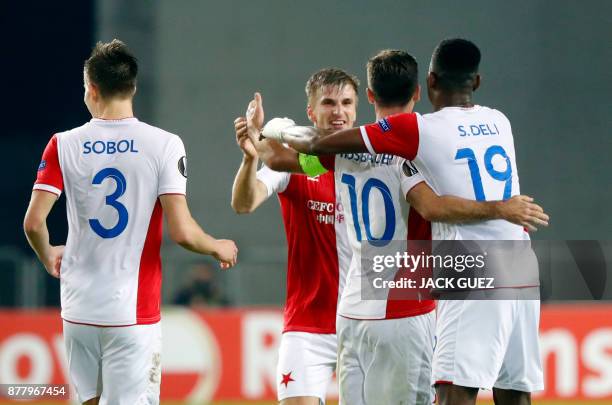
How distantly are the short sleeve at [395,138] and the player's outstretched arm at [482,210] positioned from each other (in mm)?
225

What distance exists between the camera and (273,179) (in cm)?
536

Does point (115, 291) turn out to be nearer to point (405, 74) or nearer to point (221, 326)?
point (405, 74)

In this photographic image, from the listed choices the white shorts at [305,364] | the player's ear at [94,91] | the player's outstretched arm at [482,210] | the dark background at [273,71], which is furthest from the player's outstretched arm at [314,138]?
the dark background at [273,71]

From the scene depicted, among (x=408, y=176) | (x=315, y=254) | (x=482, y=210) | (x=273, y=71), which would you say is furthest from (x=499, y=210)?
(x=273, y=71)

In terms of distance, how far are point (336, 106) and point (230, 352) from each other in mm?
4507

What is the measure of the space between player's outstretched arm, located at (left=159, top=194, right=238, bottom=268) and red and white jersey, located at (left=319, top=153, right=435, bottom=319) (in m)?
0.62

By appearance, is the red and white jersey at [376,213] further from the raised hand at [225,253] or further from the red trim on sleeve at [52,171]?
the red trim on sleeve at [52,171]

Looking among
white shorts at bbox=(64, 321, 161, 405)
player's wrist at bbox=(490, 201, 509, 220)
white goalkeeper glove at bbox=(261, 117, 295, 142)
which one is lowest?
white shorts at bbox=(64, 321, 161, 405)

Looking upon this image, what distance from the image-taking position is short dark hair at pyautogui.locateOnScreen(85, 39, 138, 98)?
4.44m

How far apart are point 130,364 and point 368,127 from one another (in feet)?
4.34

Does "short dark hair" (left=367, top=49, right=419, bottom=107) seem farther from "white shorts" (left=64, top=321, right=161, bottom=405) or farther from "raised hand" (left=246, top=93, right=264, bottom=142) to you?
"white shorts" (left=64, top=321, right=161, bottom=405)

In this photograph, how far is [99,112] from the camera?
4496mm

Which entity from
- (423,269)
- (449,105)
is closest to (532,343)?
(423,269)

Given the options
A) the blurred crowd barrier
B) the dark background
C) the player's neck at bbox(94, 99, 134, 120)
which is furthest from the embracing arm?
the dark background
